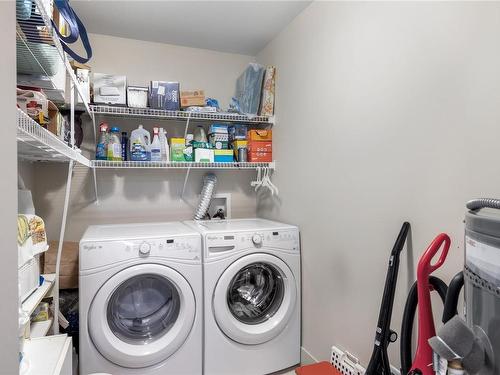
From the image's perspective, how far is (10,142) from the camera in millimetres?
635

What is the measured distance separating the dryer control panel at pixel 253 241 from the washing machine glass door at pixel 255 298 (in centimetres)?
8

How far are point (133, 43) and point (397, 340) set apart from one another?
2899 millimetres

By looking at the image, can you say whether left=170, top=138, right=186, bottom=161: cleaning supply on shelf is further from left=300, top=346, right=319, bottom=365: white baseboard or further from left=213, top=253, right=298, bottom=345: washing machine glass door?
left=300, top=346, right=319, bottom=365: white baseboard

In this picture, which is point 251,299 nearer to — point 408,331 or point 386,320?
point 386,320

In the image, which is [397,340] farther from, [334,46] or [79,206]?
[79,206]

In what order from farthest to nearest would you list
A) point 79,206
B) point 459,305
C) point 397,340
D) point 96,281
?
1. point 79,206
2. point 96,281
3. point 397,340
4. point 459,305

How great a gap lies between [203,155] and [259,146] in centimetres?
49

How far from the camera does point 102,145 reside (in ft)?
7.85

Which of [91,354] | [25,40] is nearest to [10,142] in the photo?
[25,40]

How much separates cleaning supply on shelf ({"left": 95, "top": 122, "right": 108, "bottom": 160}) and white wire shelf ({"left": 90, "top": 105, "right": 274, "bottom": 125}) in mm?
121

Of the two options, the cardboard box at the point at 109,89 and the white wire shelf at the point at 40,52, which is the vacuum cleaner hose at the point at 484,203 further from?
the cardboard box at the point at 109,89

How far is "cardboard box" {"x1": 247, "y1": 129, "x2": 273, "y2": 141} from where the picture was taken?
2.67m

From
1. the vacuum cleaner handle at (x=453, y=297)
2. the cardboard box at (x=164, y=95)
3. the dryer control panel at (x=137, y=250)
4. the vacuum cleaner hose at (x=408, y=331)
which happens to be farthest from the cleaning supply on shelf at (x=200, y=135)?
the vacuum cleaner handle at (x=453, y=297)

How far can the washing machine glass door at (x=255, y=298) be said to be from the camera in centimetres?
199
